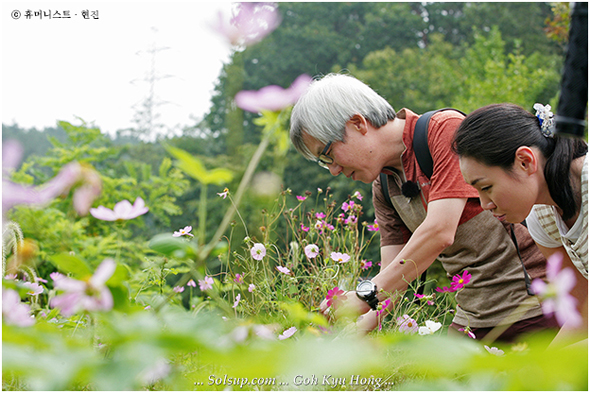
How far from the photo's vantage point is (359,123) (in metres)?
1.57

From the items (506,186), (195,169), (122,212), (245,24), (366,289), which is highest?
(245,24)

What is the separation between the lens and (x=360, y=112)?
1562mm

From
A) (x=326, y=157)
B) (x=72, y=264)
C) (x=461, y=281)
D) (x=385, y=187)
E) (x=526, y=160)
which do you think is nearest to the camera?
(x=72, y=264)

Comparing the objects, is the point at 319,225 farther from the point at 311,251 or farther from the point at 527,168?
the point at 527,168

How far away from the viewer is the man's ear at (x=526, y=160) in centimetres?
108

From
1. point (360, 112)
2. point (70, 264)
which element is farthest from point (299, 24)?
point (70, 264)

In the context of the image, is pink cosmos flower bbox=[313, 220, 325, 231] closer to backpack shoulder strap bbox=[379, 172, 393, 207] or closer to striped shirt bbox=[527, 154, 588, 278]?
backpack shoulder strap bbox=[379, 172, 393, 207]

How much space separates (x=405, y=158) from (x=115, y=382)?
1434mm

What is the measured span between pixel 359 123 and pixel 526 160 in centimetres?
61

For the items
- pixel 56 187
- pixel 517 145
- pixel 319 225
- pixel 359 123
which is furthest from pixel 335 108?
pixel 56 187

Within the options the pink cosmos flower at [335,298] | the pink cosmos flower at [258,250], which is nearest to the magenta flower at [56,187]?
the pink cosmos flower at [335,298]

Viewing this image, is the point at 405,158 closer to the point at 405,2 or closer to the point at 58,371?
the point at 58,371

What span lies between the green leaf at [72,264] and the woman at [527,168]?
100 centimetres

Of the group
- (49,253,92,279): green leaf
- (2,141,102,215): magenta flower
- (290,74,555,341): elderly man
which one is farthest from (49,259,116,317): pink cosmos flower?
(290,74,555,341): elderly man
